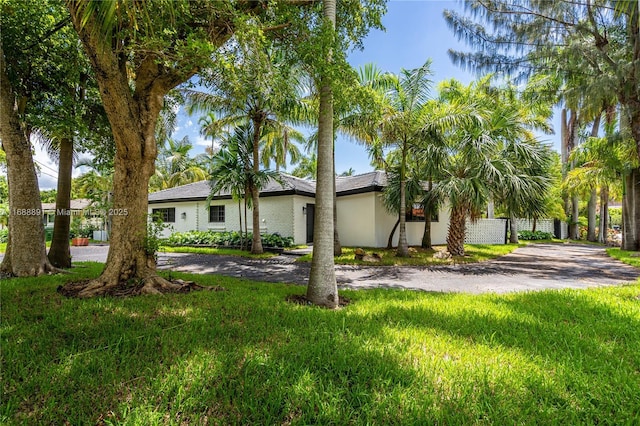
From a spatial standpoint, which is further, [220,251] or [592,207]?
[592,207]

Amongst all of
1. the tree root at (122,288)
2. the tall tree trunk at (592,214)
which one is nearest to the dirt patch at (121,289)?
the tree root at (122,288)

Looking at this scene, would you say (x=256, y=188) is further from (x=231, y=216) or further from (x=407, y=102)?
(x=407, y=102)

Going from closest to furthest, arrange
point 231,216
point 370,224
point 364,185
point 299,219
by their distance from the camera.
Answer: point 370,224, point 364,185, point 299,219, point 231,216

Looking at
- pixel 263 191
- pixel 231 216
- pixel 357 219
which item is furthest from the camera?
pixel 231 216

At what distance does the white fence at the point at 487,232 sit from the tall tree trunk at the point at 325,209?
1556 centimetres

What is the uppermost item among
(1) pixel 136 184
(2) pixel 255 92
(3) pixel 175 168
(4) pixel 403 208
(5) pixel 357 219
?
(3) pixel 175 168

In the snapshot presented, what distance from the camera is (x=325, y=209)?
5.07m

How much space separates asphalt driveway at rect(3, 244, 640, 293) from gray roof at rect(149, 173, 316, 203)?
5.36 m

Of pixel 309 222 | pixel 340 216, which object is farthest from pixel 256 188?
pixel 340 216

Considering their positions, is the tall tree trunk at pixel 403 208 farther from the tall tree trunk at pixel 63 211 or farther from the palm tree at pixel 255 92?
the tall tree trunk at pixel 63 211

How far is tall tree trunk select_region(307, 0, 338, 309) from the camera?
4961 millimetres

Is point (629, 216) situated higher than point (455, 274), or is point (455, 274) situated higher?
point (629, 216)

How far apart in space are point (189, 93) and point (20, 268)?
845cm

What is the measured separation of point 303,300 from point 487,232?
17.2 m
